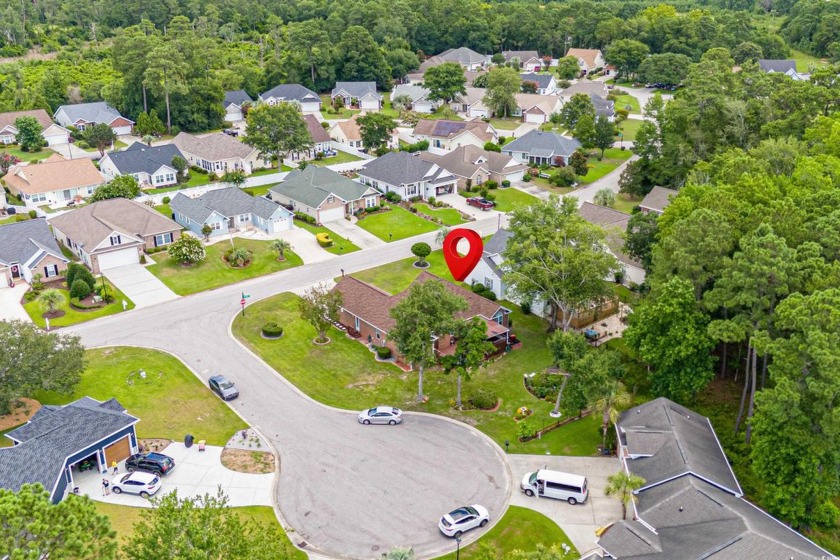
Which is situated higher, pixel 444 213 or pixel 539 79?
pixel 539 79

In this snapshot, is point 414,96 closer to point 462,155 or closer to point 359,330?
point 462,155

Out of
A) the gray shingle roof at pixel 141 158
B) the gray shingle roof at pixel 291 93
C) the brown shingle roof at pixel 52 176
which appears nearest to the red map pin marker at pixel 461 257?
the gray shingle roof at pixel 141 158

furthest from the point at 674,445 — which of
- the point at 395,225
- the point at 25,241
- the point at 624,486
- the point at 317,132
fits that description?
the point at 317,132

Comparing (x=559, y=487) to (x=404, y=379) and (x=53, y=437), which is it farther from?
(x=53, y=437)

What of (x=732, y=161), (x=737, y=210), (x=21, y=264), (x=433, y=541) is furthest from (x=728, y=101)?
(x=21, y=264)

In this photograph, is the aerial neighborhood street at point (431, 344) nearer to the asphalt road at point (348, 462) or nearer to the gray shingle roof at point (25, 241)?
the asphalt road at point (348, 462)

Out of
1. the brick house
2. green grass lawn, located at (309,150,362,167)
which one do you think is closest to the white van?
the brick house
